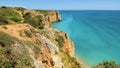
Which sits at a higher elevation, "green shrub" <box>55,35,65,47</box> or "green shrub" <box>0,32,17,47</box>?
"green shrub" <box>0,32,17,47</box>

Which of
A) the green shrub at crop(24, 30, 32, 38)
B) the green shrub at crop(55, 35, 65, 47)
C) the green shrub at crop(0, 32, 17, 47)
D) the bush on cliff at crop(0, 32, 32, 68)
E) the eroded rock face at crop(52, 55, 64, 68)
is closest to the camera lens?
the bush on cliff at crop(0, 32, 32, 68)

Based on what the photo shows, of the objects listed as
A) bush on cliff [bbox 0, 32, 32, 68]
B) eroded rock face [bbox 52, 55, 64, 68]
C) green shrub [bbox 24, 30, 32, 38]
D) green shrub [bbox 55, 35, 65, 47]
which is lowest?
green shrub [bbox 55, 35, 65, 47]

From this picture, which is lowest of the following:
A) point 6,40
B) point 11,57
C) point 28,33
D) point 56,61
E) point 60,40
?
point 60,40

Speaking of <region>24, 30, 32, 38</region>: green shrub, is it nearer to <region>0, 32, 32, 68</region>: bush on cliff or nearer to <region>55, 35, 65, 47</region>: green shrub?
<region>0, 32, 32, 68</region>: bush on cliff

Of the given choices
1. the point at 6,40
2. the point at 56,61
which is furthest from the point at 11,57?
the point at 56,61

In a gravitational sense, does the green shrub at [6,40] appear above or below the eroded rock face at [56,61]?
above

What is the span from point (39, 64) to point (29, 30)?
20.5 ft

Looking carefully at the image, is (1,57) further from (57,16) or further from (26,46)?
(57,16)

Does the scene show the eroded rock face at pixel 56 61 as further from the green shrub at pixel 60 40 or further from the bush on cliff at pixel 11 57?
the green shrub at pixel 60 40

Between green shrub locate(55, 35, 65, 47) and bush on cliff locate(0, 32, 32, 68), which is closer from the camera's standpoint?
bush on cliff locate(0, 32, 32, 68)

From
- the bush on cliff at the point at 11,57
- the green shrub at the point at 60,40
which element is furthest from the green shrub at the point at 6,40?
the green shrub at the point at 60,40

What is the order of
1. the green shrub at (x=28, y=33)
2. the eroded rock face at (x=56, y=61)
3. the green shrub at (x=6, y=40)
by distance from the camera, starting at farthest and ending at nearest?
the green shrub at (x=28, y=33) → the eroded rock face at (x=56, y=61) → the green shrub at (x=6, y=40)

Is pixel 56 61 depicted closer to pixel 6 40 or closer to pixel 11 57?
pixel 6 40

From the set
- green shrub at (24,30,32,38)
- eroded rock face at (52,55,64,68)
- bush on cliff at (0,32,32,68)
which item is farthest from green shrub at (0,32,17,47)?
eroded rock face at (52,55,64,68)
